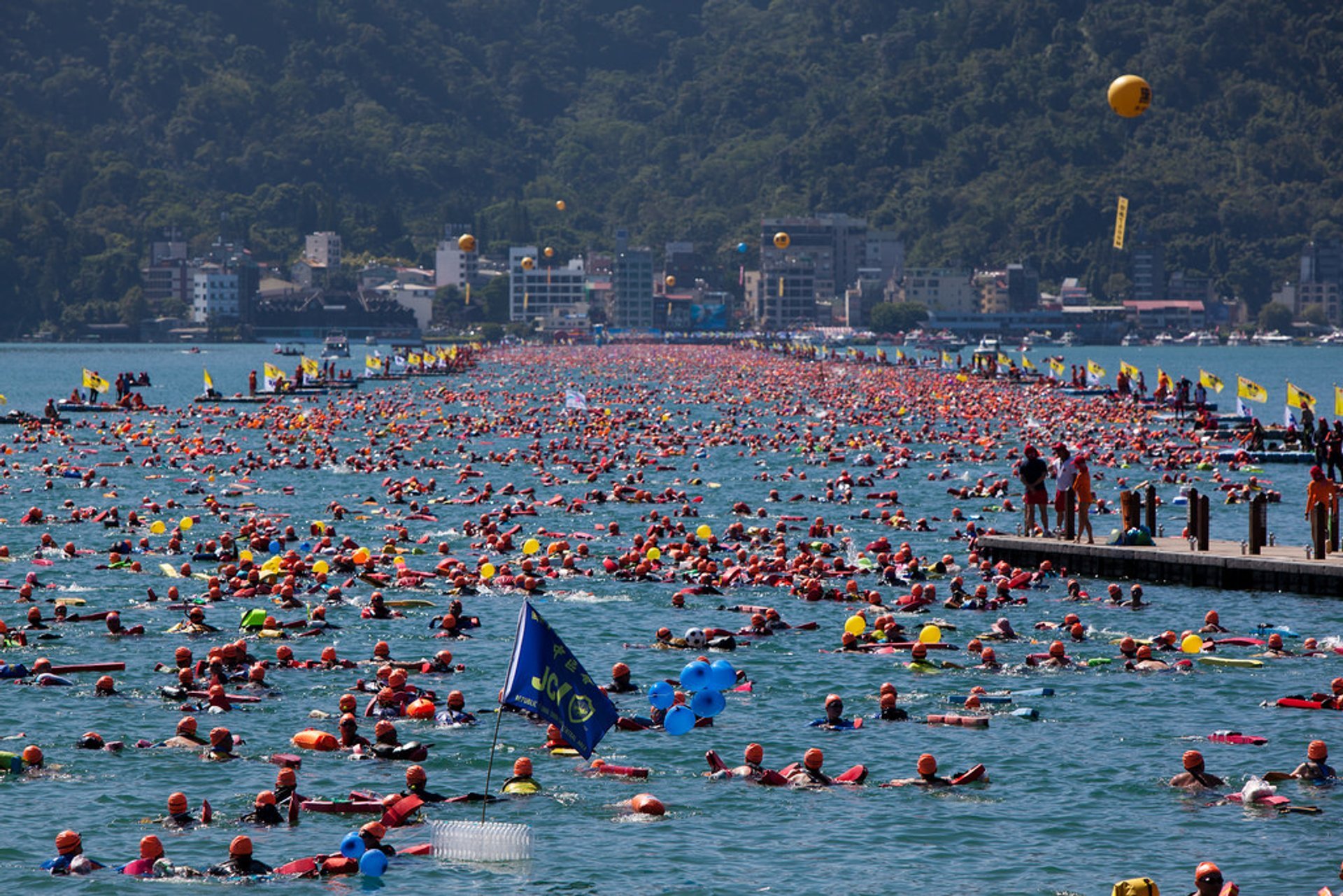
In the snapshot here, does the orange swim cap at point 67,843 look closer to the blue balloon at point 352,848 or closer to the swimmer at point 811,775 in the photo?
the blue balloon at point 352,848

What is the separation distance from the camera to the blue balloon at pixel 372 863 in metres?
22.0

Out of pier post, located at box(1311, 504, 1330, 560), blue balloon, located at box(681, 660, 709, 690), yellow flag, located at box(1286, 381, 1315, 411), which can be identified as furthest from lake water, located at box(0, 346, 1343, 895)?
yellow flag, located at box(1286, 381, 1315, 411)

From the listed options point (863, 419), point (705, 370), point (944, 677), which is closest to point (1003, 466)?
point (863, 419)

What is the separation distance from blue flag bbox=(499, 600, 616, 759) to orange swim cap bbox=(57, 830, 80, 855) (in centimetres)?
523

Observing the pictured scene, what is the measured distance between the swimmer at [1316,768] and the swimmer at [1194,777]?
0.99m

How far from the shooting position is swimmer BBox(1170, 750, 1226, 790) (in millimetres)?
25391

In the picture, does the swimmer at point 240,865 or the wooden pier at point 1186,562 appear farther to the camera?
the wooden pier at point 1186,562

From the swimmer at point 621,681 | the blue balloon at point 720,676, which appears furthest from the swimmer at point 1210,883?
the swimmer at point 621,681

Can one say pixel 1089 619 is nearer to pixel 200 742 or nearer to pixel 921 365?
pixel 200 742

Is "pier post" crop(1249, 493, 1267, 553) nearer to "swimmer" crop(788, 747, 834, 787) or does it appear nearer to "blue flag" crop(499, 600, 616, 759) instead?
"swimmer" crop(788, 747, 834, 787)

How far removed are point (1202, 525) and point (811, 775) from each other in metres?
17.1

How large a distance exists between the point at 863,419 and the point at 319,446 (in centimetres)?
2961

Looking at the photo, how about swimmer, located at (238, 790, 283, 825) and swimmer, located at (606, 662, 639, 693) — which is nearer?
swimmer, located at (238, 790, 283, 825)

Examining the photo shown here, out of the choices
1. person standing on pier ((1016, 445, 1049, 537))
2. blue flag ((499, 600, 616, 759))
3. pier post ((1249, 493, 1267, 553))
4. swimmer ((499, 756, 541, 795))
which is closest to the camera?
blue flag ((499, 600, 616, 759))
